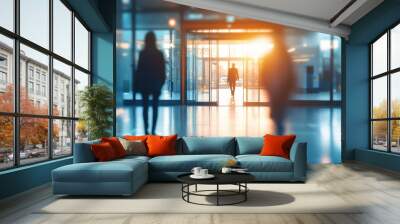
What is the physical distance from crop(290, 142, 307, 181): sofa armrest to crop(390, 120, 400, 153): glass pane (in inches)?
114

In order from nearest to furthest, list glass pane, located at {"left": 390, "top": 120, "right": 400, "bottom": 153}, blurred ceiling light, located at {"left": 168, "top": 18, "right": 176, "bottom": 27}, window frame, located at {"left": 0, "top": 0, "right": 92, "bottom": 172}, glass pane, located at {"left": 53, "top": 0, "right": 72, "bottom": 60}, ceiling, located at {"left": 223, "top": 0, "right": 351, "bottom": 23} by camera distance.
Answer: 1. window frame, located at {"left": 0, "top": 0, "right": 92, "bottom": 172}
2. glass pane, located at {"left": 53, "top": 0, "right": 72, "bottom": 60}
3. ceiling, located at {"left": 223, "top": 0, "right": 351, "bottom": 23}
4. glass pane, located at {"left": 390, "top": 120, "right": 400, "bottom": 153}
5. blurred ceiling light, located at {"left": 168, "top": 18, "right": 176, "bottom": 27}

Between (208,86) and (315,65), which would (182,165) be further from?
(315,65)

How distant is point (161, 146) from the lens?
273 inches

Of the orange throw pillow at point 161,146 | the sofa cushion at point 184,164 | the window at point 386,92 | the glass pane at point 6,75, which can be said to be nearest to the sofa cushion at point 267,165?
the sofa cushion at point 184,164

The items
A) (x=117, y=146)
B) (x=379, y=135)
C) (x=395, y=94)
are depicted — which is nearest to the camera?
(x=117, y=146)

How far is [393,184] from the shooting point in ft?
20.1

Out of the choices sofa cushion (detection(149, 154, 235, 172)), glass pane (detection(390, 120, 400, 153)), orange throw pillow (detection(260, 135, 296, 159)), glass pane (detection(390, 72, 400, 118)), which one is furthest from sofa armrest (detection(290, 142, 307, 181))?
glass pane (detection(390, 72, 400, 118))

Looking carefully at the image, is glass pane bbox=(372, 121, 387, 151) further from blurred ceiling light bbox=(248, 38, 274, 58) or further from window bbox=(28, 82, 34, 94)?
window bbox=(28, 82, 34, 94)

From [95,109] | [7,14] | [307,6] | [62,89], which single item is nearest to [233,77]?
[307,6]

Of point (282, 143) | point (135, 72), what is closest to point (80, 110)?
point (135, 72)

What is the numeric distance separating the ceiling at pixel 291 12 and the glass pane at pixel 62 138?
3.63m

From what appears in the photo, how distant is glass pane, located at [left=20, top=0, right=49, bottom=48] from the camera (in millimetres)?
5566

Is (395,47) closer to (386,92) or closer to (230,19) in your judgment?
(386,92)

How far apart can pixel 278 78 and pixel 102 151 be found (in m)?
4.88
